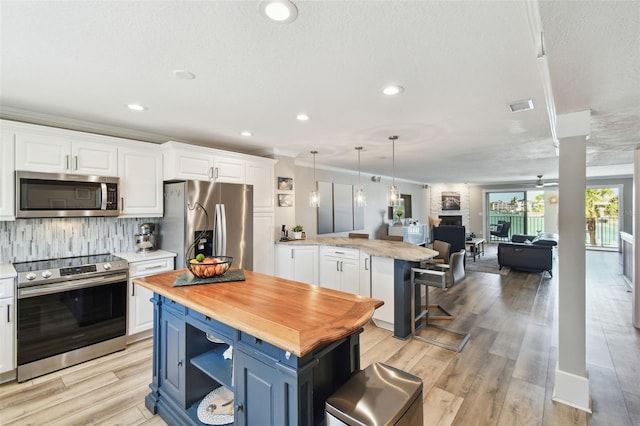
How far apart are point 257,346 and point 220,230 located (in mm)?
2393

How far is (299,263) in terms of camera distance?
14.4ft

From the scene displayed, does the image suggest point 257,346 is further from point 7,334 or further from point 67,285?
point 7,334

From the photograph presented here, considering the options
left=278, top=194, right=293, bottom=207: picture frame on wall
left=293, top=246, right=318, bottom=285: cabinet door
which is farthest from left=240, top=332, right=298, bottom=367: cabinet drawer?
left=278, top=194, right=293, bottom=207: picture frame on wall

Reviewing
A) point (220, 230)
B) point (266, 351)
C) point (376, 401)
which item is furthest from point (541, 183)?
point (266, 351)

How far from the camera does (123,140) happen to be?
320 centimetres

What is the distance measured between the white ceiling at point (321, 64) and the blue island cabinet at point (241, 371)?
1.62 meters

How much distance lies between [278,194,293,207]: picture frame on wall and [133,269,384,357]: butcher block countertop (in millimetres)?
2666

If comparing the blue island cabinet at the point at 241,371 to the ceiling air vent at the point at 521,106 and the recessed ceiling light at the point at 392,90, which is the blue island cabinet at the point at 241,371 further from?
the ceiling air vent at the point at 521,106

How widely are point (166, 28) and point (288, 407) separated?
197cm

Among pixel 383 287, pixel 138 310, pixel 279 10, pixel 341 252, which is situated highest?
pixel 279 10

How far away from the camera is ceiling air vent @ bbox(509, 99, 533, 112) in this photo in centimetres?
247

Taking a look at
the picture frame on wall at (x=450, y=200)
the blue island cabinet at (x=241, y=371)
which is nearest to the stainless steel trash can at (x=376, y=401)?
the blue island cabinet at (x=241, y=371)

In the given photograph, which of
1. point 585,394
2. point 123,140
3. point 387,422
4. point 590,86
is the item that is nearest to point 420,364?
point 585,394

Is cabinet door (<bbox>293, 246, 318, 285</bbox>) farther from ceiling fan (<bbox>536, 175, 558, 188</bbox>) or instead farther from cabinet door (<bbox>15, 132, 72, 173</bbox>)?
ceiling fan (<bbox>536, 175, 558, 188</bbox>)
